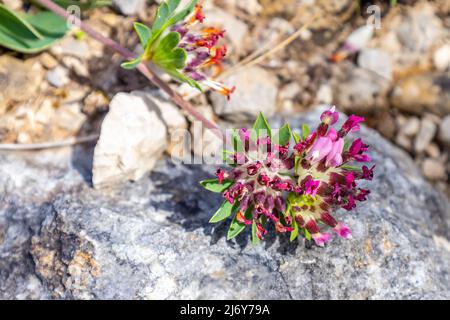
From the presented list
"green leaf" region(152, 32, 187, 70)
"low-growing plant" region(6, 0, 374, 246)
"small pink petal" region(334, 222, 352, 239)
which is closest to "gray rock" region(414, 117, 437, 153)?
"low-growing plant" region(6, 0, 374, 246)

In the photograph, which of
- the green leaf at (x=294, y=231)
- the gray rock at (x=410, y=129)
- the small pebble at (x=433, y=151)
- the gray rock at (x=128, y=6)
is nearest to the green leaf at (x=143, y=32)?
the gray rock at (x=128, y=6)

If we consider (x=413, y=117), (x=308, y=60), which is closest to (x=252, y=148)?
(x=308, y=60)

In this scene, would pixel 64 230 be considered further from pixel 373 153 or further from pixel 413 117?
pixel 413 117

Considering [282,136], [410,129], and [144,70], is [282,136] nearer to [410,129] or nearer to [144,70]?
[144,70]

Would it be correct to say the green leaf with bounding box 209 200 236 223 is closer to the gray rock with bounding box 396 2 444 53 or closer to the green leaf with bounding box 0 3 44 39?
the green leaf with bounding box 0 3 44 39

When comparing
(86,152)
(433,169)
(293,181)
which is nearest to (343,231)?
(293,181)

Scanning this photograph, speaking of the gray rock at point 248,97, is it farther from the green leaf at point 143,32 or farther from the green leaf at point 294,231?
the green leaf at point 294,231
